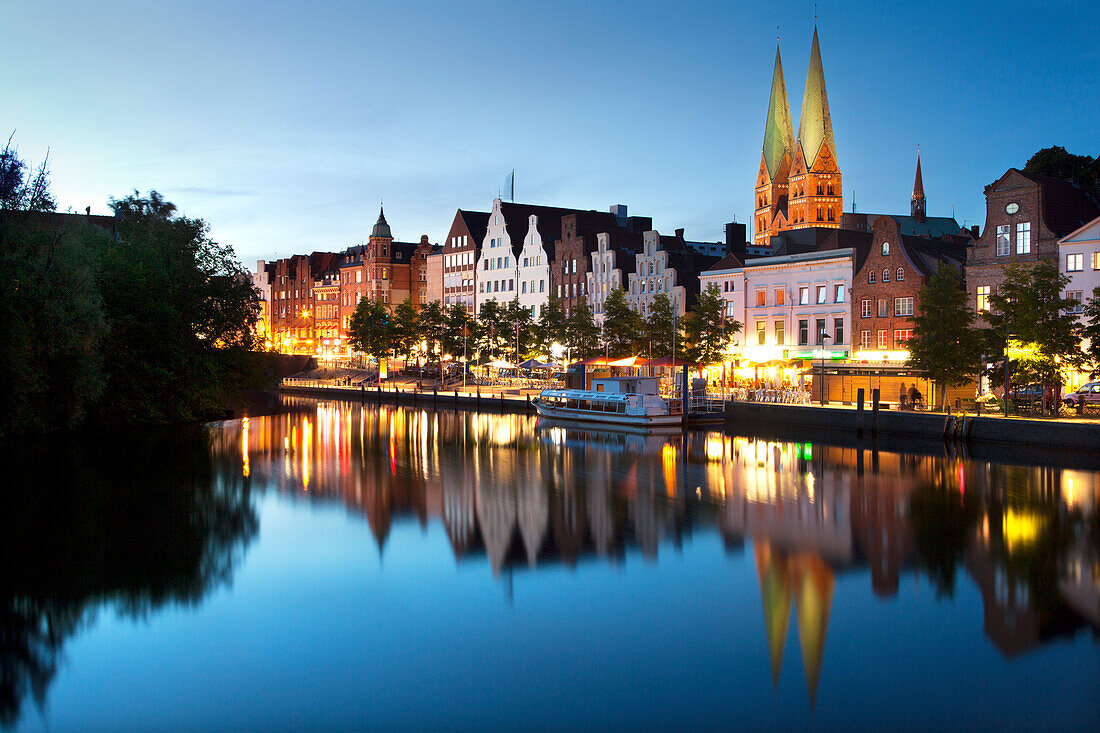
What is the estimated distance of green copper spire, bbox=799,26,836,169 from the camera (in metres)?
152

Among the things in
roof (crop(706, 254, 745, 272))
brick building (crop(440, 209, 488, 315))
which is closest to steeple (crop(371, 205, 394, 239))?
brick building (crop(440, 209, 488, 315))

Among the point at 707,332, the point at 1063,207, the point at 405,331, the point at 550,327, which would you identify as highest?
the point at 1063,207

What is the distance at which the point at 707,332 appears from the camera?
71.4m

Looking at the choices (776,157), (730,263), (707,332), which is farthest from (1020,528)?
(776,157)

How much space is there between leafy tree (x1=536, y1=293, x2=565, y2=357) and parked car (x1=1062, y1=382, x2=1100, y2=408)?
45438 mm

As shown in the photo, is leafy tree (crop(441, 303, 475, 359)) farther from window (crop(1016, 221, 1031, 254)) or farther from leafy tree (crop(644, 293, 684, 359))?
window (crop(1016, 221, 1031, 254))

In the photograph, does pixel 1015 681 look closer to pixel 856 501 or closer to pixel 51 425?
pixel 856 501

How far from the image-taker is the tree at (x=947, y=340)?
5044 cm

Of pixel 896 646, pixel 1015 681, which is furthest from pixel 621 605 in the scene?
pixel 1015 681

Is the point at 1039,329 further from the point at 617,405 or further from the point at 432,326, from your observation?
the point at 432,326

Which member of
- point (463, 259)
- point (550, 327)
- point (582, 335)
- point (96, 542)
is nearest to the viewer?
point (96, 542)

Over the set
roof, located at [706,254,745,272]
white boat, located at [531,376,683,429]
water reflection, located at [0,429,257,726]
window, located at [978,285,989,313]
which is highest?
roof, located at [706,254,745,272]

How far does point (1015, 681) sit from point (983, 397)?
144 ft

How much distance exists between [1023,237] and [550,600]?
1825 inches
